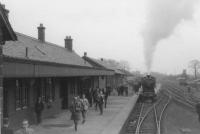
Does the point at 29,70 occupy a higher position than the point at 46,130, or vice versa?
the point at 29,70

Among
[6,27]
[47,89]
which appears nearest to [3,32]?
[6,27]

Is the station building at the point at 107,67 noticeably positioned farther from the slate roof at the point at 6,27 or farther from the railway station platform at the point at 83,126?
the slate roof at the point at 6,27

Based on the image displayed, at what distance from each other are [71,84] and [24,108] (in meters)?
9.94

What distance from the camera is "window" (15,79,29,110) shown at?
1712 cm

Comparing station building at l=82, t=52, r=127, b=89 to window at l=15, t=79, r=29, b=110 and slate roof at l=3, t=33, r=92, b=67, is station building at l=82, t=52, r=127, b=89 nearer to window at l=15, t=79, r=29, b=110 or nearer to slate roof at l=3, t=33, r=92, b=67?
slate roof at l=3, t=33, r=92, b=67

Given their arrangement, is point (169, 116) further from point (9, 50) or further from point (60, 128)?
point (9, 50)

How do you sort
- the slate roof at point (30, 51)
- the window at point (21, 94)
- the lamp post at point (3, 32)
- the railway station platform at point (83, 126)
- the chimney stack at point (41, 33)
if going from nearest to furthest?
1. the lamp post at point (3, 32)
2. the slate roof at point (30, 51)
3. the railway station platform at point (83, 126)
4. the window at point (21, 94)
5. the chimney stack at point (41, 33)

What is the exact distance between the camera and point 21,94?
58.0 ft

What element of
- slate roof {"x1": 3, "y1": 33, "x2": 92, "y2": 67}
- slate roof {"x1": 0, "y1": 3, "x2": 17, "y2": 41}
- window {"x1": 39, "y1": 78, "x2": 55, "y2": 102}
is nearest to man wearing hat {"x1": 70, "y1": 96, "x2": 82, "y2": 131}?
slate roof {"x1": 3, "y1": 33, "x2": 92, "y2": 67}

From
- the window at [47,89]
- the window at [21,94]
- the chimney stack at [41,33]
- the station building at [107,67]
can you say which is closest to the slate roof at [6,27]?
the window at [21,94]

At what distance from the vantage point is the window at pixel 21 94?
17.1 metres

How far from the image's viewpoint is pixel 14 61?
12211mm

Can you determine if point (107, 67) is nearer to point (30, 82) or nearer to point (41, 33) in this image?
point (41, 33)

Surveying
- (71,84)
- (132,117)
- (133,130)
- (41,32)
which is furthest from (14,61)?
(41,32)
